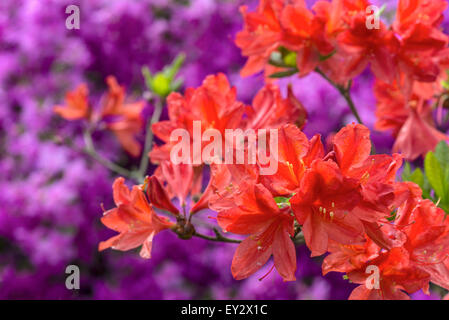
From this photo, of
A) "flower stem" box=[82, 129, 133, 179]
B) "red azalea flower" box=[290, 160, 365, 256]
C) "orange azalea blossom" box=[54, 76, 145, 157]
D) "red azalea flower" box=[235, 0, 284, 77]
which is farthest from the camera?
"orange azalea blossom" box=[54, 76, 145, 157]

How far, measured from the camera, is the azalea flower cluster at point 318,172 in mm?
528

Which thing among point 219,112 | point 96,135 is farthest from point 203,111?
point 96,135

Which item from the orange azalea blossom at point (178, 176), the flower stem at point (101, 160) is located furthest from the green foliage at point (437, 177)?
the flower stem at point (101, 160)

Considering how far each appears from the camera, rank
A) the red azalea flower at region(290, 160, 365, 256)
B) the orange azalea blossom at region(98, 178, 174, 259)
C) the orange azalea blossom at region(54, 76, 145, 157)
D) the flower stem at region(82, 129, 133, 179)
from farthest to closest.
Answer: the orange azalea blossom at region(54, 76, 145, 157), the flower stem at region(82, 129, 133, 179), the orange azalea blossom at region(98, 178, 174, 259), the red azalea flower at region(290, 160, 365, 256)

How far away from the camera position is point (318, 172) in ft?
1.64

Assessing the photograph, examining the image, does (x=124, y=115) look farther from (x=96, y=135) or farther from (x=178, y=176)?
(x=178, y=176)

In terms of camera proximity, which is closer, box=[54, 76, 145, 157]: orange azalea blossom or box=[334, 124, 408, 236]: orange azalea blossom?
box=[334, 124, 408, 236]: orange azalea blossom

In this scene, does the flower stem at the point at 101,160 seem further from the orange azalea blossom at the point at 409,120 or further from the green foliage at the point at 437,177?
the green foliage at the point at 437,177

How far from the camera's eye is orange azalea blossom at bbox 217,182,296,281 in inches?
20.7

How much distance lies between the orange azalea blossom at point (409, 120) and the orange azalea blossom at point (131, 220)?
445 millimetres

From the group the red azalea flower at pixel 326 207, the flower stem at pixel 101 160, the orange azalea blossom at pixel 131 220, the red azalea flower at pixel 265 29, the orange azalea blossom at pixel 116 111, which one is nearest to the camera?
the red azalea flower at pixel 326 207

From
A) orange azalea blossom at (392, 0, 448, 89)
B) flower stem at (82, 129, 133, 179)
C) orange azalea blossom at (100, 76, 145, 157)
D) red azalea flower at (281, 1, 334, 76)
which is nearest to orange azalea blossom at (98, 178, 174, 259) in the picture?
red azalea flower at (281, 1, 334, 76)

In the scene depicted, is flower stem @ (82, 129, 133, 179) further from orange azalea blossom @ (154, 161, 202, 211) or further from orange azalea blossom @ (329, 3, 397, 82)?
orange azalea blossom @ (329, 3, 397, 82)
